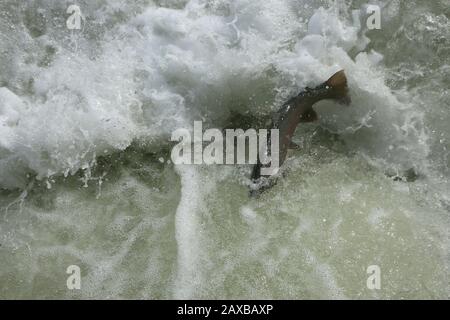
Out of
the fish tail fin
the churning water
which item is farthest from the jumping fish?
the churning water

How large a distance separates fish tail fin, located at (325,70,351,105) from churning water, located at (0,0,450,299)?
172 millimetres

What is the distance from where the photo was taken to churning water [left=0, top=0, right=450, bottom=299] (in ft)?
11.6

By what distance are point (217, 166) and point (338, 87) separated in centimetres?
113

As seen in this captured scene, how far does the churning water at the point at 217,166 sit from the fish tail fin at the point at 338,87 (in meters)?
0.17

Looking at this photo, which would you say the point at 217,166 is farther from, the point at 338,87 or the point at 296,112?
the point at 338,87

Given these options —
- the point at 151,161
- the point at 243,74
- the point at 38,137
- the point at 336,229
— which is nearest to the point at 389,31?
the point at 243,74

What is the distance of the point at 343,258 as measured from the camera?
3.55m

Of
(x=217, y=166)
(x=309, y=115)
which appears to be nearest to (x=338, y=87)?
(x=309, y=115)

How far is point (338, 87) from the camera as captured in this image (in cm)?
395

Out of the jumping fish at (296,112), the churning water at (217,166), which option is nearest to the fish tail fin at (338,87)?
the jumping fish at (296,112)

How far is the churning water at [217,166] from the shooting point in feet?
11.6

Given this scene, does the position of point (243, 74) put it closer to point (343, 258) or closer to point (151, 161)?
point (151, 161)

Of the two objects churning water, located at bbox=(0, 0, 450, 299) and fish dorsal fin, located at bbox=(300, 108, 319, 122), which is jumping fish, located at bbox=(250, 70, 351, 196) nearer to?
fish dorsal fin, located at bbox=(300, 108, 319, 122)

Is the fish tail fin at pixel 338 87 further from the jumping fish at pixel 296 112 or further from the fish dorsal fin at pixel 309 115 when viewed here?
the fish dorsal fin at pixel 309 115
